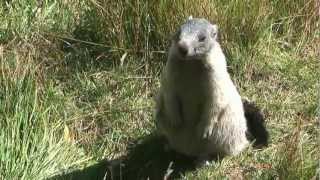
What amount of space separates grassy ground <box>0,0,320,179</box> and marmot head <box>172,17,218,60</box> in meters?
0.84

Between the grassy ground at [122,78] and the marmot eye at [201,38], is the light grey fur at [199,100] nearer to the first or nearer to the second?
the marmot eye at [201,38]

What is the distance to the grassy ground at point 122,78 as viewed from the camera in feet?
16.7

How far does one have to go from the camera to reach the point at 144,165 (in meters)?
5.35

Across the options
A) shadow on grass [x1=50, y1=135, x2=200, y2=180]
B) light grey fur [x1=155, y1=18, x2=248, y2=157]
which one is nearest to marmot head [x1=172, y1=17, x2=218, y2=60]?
light grey fur [x1=155, y1=18, x2=248, y2=157]

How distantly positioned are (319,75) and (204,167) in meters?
1.40

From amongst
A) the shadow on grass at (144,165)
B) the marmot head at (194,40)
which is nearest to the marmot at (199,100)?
the marmot head at (194,40)

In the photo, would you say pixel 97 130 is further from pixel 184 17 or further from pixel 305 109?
Result: pixel 305 109

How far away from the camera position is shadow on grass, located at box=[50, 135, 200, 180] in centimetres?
516

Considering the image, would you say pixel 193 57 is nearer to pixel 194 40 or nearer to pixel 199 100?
pixel 194 40

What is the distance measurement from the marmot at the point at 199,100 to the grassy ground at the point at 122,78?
0.58ft

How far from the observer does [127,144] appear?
18.1ft

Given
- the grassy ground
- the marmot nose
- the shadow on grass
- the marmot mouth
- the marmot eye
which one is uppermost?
the marmot eye

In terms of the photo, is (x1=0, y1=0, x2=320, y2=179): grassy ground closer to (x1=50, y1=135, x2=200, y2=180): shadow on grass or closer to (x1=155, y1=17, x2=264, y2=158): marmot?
(x1=50, y1=135, x2=200, y2=180): shadow on grass

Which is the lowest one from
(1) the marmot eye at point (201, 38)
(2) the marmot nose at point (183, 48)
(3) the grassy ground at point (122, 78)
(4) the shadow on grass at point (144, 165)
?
(4) the shadow on grass at point (144, 165)
